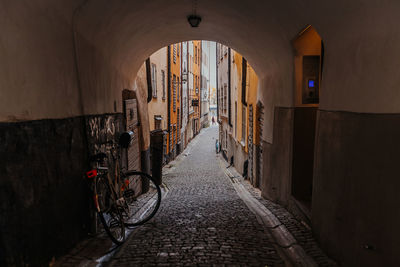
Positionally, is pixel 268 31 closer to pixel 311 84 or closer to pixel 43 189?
pixel 311 84

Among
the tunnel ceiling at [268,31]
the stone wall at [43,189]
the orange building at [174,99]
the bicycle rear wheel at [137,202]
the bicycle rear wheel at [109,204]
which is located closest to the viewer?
the stone wall at [43,189]

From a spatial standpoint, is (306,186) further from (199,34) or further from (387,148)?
(199,34)

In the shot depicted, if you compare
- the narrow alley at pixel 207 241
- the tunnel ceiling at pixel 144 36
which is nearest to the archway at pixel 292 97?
the tunnel ceiling at pixel 144 36

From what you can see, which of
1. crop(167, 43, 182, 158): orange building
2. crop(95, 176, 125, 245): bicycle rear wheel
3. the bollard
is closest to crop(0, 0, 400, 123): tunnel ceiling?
crop(95, 176, 125, 245): bicycle rear wheel

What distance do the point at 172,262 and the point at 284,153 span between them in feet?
11.1

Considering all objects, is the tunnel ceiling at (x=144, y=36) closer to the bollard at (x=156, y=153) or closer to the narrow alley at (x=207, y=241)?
the narrow alley at (x=207, y=241)

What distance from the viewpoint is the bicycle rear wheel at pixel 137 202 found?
5200 millimetres

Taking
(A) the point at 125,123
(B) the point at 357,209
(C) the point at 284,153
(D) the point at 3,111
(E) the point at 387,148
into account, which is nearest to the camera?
(D) the point at 3,111

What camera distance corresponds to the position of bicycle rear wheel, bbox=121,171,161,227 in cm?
520

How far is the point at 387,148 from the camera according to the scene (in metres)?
2.69

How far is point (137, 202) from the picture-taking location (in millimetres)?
7234

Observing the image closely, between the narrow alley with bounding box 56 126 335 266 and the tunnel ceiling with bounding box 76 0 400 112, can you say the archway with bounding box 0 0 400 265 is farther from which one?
the narrow alley with bounding box 56 126 335 266

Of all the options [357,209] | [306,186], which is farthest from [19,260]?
[306,186]

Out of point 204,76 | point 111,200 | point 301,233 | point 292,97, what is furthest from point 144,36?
point 204,76
